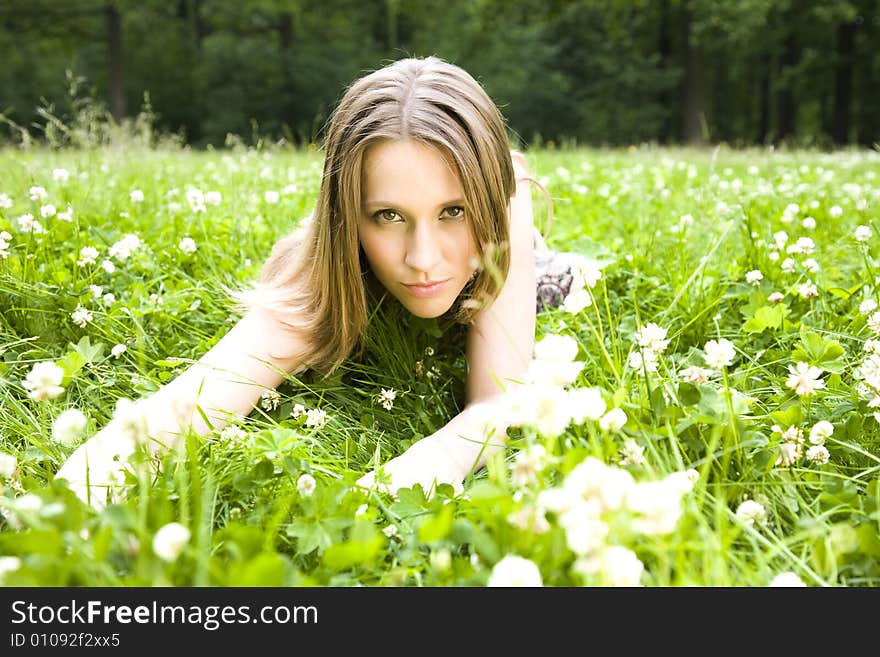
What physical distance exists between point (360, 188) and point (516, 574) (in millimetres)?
1305

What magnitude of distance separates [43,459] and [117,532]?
2.74 feet

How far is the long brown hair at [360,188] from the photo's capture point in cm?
200

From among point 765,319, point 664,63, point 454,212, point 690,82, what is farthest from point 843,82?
point 454,212

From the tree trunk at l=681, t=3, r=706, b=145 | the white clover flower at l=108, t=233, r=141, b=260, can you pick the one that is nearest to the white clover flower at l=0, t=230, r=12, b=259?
the white clover flower at l=108, t=233, r=141, b=260

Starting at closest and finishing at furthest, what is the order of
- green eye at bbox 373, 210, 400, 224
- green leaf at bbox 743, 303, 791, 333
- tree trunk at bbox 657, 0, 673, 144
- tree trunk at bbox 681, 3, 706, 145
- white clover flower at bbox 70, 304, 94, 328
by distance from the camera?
1. green eye at bbox 373, 210, 400, 224
2. green leaf at bbox 743, 303, 791, 333
3. white clover flower at bbox 70, 304, 94, 328
4. tree trunk at bbox 681, 3, 706, 145
5. tree trunk at bbox 657, 0, 673, 144

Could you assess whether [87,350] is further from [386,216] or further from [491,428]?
[491,428]

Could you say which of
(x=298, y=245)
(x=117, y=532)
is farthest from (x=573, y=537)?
(x=298, y=245)

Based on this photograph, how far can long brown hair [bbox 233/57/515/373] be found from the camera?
6.55 feet

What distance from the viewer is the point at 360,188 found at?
6.64 ft

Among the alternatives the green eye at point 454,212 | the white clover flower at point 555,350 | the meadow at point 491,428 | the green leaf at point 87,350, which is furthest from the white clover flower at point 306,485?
the green leaf at point 87,350

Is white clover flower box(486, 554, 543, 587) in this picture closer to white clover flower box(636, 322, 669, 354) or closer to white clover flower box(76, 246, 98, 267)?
white clover flower box(636, 322, 669, 354)

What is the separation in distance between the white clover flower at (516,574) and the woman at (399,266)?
68 centimetres

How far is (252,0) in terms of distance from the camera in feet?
64.2

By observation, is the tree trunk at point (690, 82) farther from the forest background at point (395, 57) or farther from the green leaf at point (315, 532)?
the green leaf at point (315, 532)
